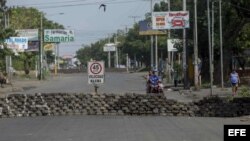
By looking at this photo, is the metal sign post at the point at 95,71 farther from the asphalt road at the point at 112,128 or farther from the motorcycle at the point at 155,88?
the motorcycle at the point at 155,88

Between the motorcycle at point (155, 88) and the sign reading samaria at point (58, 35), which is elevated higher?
the sign reading samaria at point (58, 35)

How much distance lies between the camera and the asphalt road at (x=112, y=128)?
1762 cm

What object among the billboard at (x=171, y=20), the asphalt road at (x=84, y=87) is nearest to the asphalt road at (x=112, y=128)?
the asphalt road at (x=84, y=87)

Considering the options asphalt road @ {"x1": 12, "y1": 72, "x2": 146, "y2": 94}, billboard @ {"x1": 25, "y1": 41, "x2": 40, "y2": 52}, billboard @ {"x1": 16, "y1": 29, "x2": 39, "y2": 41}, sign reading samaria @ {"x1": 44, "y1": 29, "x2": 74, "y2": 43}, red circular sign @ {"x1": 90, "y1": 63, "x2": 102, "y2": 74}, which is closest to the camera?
red circular sign @ {"x1": 90, "y1": 63, "x2": 102, "y2": 74}

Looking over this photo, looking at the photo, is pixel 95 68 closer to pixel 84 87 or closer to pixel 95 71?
pixel 95 71

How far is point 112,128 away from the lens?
20.7 m

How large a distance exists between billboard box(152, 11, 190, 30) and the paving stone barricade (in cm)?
2862

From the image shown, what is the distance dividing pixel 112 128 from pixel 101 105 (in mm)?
6679

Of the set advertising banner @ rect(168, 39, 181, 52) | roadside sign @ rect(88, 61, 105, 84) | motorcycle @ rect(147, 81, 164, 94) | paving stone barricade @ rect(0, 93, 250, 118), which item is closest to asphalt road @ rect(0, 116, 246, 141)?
paving stone barricade @ rect(0, 93, 250, 118)

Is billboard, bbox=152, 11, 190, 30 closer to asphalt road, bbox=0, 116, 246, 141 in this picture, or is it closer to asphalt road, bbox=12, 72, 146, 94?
asphalt road, bbox=12, 72, 146, 94

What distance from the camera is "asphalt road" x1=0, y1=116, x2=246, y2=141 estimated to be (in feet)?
57.8

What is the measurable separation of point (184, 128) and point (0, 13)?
1514 inches

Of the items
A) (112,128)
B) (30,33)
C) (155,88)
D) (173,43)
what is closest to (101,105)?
(155,88)

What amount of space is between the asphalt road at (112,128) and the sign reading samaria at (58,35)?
80.4 m
